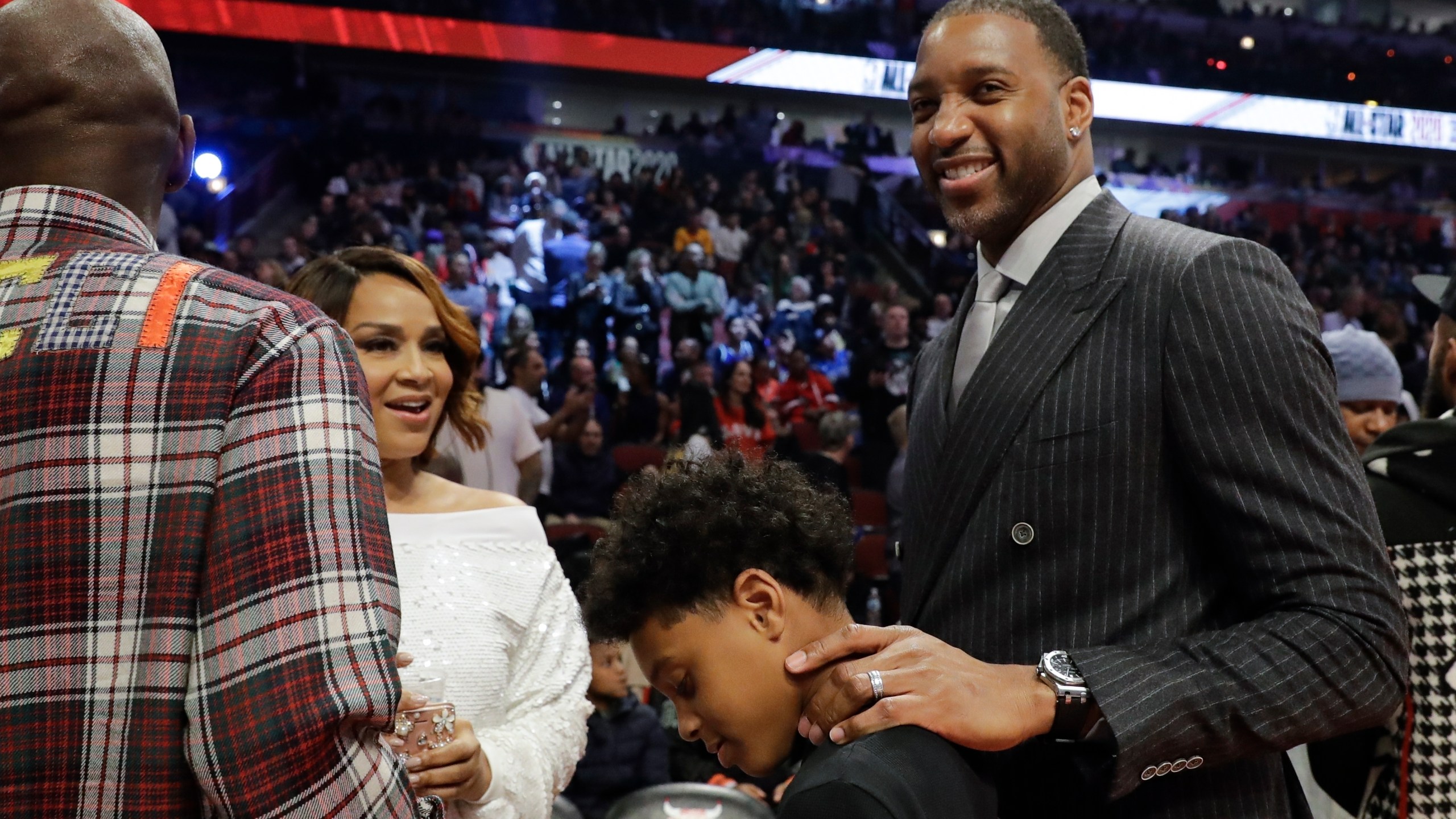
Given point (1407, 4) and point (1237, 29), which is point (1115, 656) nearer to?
A: point (1237, 29)

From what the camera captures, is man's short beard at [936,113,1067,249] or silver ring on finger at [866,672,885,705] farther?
man's short beard at [936,113,1067,249]

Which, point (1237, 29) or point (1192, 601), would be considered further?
point (1237, 29)

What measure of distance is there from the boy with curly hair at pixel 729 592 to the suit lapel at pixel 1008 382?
0.11 meters

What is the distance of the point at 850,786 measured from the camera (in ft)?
3.55

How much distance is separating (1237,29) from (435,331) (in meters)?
18.9

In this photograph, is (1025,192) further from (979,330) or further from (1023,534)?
(1023,534)

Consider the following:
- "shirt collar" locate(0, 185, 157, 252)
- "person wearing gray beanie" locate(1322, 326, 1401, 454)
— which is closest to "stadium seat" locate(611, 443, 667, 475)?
"person wearing gray beanie" locate(1322, 326, 1401, 454)

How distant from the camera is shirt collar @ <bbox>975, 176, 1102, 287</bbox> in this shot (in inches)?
60.2

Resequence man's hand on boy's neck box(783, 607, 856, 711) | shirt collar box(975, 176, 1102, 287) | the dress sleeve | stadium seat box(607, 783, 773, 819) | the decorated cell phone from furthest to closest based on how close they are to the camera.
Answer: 1. stadium seat box(607, 783, 773, 819)
2. the dress sleeve
3. the decorated cell phone
4. shirt collar box(975, 176, 1102, 287)
5. man's hand on boy's neck box(783, 607, 856, 711)

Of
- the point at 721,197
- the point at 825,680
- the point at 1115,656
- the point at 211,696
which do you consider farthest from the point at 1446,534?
the point at 721,197

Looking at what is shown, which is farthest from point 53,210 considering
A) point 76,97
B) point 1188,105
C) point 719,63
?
point 1188,105

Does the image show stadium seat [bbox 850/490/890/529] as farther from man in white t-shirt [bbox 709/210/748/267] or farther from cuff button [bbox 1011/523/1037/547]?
cuff button [bbox 1011/523/1037/547]

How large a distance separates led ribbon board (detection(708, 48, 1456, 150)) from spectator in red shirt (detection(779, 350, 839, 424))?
694cm

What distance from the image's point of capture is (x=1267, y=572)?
4.03 feet
